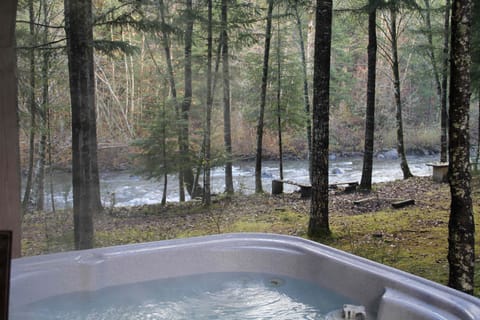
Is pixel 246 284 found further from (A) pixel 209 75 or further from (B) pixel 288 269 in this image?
(A) pixel 209 75

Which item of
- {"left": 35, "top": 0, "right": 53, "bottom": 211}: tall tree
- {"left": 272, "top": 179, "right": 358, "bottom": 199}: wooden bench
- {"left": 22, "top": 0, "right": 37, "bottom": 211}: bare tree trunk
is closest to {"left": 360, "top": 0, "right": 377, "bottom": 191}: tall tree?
{"left": 272, "top": 179, "right": 358, "bottom": 199}: wooden bench

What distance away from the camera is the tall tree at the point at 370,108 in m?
4.81

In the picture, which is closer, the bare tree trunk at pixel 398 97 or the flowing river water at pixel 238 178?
the flowing river water at pixel 238 178

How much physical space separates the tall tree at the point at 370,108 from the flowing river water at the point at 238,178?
114mm

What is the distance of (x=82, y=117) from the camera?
12.7 ft

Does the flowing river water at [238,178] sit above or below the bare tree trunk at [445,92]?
below

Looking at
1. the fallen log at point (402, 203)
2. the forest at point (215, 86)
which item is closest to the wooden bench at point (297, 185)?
the forest at point (215, 86)

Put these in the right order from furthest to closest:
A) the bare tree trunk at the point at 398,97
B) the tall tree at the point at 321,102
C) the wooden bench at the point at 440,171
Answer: the bare tree trunk at the point at 398,97 → the wooden bench at the point at 440,171 → the tall tree at the point at 321,102

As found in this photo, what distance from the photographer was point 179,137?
4.31 meters

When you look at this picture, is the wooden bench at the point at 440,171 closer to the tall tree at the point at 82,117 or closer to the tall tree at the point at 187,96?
the tall tree at the point at 187,96

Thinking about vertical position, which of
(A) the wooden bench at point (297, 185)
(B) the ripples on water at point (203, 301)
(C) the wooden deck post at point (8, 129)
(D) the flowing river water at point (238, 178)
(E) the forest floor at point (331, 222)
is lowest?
(B) the ripples on water at point (203, 301)

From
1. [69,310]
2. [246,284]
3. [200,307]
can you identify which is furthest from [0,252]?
[246,284]

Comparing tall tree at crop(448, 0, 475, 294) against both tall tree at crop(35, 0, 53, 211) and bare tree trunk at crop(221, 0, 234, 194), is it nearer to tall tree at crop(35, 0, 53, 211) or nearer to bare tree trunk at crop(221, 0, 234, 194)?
bare tree trunk at crop(221, 0, 234, 194)

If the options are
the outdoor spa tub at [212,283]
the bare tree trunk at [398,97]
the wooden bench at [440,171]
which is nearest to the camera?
the outdoor spa tub at [212,283]
